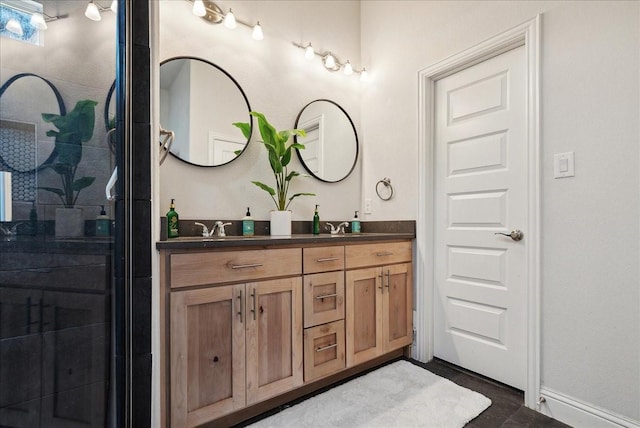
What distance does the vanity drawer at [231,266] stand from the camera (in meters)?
1.32

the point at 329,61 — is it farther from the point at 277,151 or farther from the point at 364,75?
the point at 277,151

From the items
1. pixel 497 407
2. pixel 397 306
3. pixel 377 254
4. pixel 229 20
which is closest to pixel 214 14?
pixel 229 20

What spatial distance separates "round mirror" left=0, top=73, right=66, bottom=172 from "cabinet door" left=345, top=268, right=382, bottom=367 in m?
1.49

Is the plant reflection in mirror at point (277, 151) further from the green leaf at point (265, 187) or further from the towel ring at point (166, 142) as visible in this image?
the towel ring at point (166, 142)

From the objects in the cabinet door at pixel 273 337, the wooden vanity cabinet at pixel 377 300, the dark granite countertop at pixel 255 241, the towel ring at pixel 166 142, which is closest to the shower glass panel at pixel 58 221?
the dark granite countertop at pixel 255 241

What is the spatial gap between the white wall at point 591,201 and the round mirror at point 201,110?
1.70m

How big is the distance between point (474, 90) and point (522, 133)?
1.47 feet

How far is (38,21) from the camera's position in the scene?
33.1 inches

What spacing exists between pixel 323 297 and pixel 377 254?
19.8 inches

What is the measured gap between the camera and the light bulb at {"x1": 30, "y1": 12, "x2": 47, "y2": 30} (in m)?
0.83

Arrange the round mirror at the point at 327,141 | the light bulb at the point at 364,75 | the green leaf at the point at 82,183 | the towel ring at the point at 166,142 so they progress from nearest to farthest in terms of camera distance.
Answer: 1. the green leaf at the point at 82,183
2. the towel ring at the point at 166,142
3. the round mirror at the point at 327,141
4. the light bulb at the point at 364,75

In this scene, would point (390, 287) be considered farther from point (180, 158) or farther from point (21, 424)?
point (21, 424)

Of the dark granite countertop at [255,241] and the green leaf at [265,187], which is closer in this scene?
the dark granite countertop at [255,241]

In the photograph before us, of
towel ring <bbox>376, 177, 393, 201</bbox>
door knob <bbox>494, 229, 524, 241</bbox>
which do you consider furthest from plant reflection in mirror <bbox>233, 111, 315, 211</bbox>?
door knob <bbox>494, 229, 524, 241</bbox>
